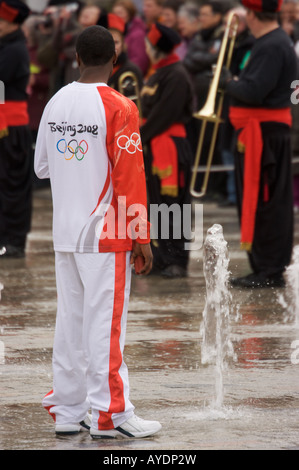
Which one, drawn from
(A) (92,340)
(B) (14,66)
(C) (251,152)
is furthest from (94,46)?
(B) (14,66)

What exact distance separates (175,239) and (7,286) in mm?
1578

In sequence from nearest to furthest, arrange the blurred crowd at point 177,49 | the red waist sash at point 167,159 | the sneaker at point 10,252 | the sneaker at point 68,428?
the sneaker at point 68,428 < the red waist sash at point 167,159 < the sneaker at point 10,252 < the blurred crowd at point 177,49

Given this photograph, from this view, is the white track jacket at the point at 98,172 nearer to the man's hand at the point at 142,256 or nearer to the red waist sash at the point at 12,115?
the man's hand at the point at 142,256

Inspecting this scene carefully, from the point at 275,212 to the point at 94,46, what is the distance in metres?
4.37

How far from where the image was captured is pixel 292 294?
365 inches

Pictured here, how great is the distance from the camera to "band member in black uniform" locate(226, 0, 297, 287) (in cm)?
938

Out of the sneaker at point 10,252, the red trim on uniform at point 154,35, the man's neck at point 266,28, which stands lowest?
the sneaker at point 10,252

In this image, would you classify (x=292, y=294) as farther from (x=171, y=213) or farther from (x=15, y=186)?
(x=15, y=186)

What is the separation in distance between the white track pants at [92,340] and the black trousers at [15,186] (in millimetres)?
5959

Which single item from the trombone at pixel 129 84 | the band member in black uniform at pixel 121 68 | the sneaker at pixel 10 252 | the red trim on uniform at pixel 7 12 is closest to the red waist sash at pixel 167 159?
the trombone at pixel 129 84

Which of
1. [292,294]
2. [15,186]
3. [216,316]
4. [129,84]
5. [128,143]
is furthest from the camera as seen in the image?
[15,186]

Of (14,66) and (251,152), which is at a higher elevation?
(14,66)

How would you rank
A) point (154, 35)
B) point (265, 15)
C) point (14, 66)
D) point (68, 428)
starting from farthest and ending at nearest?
1. point (14, 66)
2. point (154, 35)
3. point (265, 15)
4. point (68, 428)

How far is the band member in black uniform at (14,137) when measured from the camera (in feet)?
36.3
